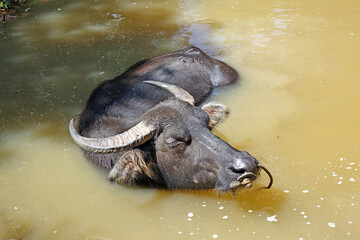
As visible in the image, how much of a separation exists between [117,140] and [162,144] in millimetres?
411

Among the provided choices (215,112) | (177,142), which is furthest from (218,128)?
(177,142)

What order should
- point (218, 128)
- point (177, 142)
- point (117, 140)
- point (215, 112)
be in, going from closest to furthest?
point (117, 140)
point (177, 142)
point (215, 112)
point (218, 128)

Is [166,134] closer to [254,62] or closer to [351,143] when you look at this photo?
[351,143]

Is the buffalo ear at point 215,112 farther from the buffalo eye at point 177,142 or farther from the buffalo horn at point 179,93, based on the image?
the buffalo eye at point 177,142

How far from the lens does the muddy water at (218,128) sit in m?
3.39

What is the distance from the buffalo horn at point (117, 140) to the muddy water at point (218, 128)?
0.52 m

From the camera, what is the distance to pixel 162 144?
146 inches

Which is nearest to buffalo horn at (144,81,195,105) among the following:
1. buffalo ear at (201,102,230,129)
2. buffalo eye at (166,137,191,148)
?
buffalo ear at (201,102,230,129)

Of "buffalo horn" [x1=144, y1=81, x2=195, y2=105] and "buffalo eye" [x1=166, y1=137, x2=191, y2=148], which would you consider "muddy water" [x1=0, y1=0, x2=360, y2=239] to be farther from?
"buffalo horn" [x1=144, y1=81, x2=195, y2=105]

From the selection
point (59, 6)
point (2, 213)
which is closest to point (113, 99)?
point (2, 213)

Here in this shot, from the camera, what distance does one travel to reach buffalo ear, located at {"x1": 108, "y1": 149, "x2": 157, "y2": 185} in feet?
11.9

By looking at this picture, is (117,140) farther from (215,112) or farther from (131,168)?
(215,112)

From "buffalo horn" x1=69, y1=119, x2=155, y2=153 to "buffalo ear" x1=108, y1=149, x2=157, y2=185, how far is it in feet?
0.38

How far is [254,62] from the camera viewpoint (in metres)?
6.05
